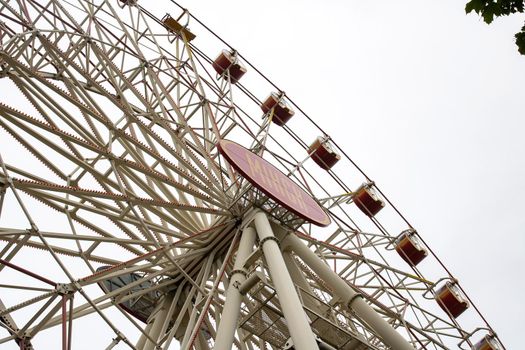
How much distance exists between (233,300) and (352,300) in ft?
8.22

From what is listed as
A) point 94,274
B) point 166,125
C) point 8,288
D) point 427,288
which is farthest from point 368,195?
point 8,288

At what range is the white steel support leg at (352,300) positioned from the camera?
1260 centimetres

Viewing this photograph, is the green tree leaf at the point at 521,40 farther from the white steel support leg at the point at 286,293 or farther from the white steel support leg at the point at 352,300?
the white steel support leg at the point at 352,300

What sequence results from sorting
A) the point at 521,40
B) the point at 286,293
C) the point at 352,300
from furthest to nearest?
the point at 352,300
the point at 286,293
the point at 521,40

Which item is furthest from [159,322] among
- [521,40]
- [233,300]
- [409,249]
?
[521,40]

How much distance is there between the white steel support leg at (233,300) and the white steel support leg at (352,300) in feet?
3.03

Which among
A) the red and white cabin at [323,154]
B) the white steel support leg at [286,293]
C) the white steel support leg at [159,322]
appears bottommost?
the white steel support leg at [286,293]

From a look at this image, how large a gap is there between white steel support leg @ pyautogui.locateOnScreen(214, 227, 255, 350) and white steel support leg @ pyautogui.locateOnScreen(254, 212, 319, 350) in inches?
12.5

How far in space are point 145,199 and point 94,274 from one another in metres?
1.84

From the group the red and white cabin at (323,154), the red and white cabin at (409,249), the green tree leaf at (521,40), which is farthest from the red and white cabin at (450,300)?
the green tree leaf at (521,40)

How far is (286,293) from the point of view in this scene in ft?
36.6

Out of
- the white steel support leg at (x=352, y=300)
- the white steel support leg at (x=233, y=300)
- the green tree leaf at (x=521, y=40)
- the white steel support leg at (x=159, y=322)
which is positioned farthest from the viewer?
the white steel support leg at (x=159, y=322)

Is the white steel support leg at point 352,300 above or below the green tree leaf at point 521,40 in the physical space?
above

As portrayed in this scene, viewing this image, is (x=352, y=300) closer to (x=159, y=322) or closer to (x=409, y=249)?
(x=159, y=322)
